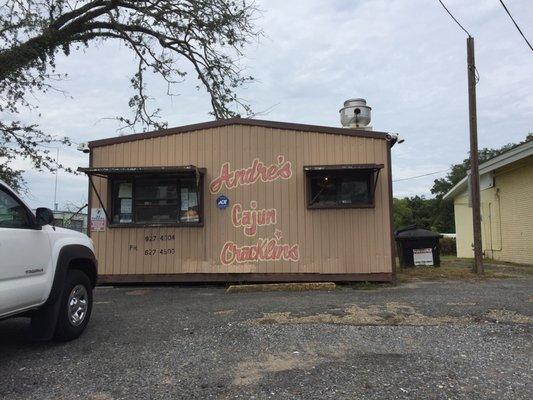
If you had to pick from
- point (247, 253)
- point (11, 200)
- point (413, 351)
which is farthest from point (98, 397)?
point (247, 253)

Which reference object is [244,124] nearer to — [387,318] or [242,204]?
[242,204]

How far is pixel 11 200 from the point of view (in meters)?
5.50

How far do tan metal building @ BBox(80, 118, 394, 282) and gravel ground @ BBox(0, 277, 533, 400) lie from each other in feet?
7.49

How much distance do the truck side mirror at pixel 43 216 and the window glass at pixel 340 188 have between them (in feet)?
20.5

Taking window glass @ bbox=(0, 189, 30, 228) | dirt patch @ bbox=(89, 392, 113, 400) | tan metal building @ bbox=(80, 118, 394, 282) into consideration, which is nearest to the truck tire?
window glass @ bbox=(0, 189, 30, 228)

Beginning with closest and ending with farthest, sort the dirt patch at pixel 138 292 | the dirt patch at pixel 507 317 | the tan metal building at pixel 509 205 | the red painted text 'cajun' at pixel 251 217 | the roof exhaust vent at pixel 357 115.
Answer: the dirt patch at pixel 507 317 < the dirt patch at pixel 138 292 < the red painted text 'cajun' at pixel 251 217 < the roof exhaust vent at pixel 357 115 < the tan metal building at pixel 509 205

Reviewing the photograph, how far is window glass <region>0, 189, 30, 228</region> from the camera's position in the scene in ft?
17.3

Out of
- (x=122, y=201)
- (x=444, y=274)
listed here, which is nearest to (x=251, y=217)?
(x=122, y=201)

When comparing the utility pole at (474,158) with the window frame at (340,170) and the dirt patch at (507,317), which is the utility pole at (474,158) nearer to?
the window frame at (340,170)

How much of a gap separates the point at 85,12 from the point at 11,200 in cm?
1263

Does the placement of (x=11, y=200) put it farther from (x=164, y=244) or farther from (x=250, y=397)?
(x=164, y=244)

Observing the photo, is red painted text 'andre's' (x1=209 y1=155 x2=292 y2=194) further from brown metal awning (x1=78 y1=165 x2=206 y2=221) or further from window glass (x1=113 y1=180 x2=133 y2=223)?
A: window glass (x1=113 y1=180 x2=133 y2=223)

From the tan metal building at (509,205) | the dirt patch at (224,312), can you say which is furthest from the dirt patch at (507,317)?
the tan metal building at (509,205)

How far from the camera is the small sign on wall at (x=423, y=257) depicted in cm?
1412
